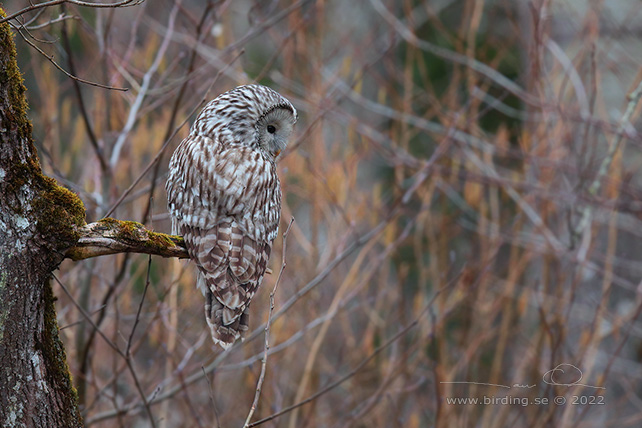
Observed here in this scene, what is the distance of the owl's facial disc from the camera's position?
3.40m

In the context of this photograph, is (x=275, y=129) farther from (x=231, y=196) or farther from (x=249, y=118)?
(x=231, y=196)

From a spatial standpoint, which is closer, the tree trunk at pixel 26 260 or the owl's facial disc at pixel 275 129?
the tree trunk at pixel 26 260

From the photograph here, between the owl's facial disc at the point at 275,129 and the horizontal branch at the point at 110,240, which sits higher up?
the owl's facial disc at the point at 275,129

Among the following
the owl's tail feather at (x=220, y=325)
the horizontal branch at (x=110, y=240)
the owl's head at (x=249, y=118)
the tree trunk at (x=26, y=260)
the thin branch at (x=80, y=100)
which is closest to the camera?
the tree trunk at (x=26, y=260)

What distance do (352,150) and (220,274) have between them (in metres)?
3.12

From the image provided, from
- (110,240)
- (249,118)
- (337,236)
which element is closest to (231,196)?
(249,118)

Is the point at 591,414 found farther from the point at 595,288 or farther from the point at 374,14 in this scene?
the point at 374,14

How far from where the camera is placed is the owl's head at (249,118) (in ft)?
11.0

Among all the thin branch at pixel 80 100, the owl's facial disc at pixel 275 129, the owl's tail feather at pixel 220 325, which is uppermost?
the thin branch at pixel 80 100

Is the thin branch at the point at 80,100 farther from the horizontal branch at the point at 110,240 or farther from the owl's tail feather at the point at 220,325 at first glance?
the horizontal branch at the point at 110,240

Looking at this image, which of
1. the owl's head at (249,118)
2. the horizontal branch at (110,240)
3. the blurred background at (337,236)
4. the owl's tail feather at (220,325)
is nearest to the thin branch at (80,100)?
the blurred background at (337,236)

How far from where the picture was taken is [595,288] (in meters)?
8.57

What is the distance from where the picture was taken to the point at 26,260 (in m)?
2.07

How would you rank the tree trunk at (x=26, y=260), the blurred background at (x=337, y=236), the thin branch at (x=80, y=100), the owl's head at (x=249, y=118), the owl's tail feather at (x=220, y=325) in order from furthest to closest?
the blurred background at (x=337, y=236), the thin branch at (x=80, y=100), the owl's head at (x=249, y=118), the owl's tail feather at (x=220, y=325), the tree trunk at (x=26, y=260)
